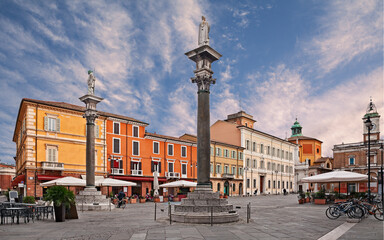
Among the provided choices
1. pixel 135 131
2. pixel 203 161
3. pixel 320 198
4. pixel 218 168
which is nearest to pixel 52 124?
pixel 135 131

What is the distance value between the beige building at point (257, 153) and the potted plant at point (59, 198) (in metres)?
44.3

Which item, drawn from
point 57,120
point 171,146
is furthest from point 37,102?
point 171,146

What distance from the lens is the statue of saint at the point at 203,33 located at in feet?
50.9

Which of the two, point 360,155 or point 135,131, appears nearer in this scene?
point 135,131

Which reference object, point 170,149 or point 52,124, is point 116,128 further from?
point 170,149

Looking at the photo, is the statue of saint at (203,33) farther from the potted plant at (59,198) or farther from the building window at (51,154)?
the building window at (51,154)

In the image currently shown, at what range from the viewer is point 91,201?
21.2m

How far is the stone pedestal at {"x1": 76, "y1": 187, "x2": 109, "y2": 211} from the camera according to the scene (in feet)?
67.9

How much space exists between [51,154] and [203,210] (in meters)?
25.0

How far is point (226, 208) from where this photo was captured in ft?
45.7

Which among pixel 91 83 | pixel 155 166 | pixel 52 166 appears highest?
pixel 91 83

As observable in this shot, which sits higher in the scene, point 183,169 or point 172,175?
point 183,169

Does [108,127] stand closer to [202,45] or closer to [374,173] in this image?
[202,45]

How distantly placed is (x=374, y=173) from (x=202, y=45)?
189 feet
